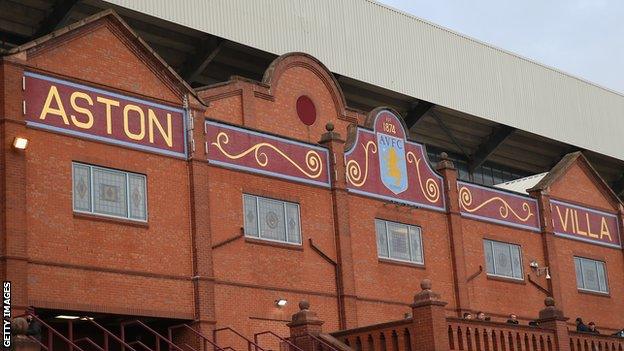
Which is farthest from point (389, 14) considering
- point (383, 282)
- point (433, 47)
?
point (383, 282)

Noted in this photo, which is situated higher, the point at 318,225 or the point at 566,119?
the point at 566,119

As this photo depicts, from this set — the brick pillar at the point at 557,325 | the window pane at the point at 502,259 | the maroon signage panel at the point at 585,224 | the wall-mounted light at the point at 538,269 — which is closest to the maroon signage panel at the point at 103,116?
the brick pillar at the point at 557,325

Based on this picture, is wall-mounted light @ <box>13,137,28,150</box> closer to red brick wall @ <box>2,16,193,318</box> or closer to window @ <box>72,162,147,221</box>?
red brick wall @ <box>2,16,193,318</box>

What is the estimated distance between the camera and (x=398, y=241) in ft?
132

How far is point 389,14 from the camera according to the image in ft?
170

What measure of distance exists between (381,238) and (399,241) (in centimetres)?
98

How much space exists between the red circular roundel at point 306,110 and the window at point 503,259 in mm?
8526

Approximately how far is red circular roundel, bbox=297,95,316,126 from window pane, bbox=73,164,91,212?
32.3 feet

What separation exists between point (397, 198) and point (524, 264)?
24.1 ft

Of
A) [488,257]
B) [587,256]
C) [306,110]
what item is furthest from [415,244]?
[587,256]

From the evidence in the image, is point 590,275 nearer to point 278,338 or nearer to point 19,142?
point 278,338

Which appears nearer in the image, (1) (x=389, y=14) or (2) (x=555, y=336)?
(2) (x=555, y=336)

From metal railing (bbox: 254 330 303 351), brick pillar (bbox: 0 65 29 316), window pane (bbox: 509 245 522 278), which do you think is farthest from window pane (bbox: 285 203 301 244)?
window pane (bbox: 509 245 522 278)

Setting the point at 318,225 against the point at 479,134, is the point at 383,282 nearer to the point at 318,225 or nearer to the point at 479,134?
the point at 318,225
